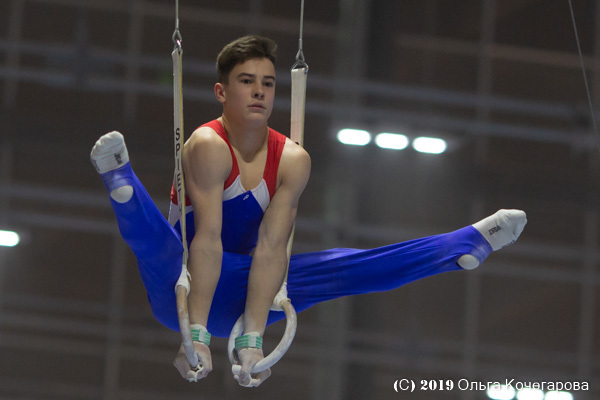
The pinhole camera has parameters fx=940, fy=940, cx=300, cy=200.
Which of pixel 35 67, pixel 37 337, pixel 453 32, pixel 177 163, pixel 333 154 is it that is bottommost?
pixel 177 163

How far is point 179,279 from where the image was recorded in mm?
3264

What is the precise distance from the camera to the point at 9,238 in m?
8.28

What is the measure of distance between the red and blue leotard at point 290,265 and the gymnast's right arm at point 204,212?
8cm

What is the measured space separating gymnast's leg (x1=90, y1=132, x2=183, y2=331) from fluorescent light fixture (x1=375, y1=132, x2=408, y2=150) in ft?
17.2

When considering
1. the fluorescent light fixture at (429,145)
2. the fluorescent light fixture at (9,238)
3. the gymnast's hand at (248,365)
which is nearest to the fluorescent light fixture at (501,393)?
the fluorescent light fixture at (429,145)

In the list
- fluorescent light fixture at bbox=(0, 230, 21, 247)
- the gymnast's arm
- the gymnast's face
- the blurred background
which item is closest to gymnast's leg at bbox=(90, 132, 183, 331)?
the gymnast's arm

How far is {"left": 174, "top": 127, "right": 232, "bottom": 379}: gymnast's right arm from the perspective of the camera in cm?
332

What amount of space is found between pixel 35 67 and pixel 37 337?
2434 mm

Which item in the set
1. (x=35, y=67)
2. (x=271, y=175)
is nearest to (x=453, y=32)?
(x=35, y=67)

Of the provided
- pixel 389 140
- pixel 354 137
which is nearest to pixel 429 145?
pixel 389 140

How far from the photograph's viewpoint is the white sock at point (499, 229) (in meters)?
3.61

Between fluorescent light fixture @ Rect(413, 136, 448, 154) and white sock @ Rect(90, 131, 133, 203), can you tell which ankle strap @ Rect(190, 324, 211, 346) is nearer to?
white sock @ Rect(90, 131, 133, 203)

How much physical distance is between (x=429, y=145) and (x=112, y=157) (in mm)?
5763

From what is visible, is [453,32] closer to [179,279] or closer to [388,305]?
[388,305]
